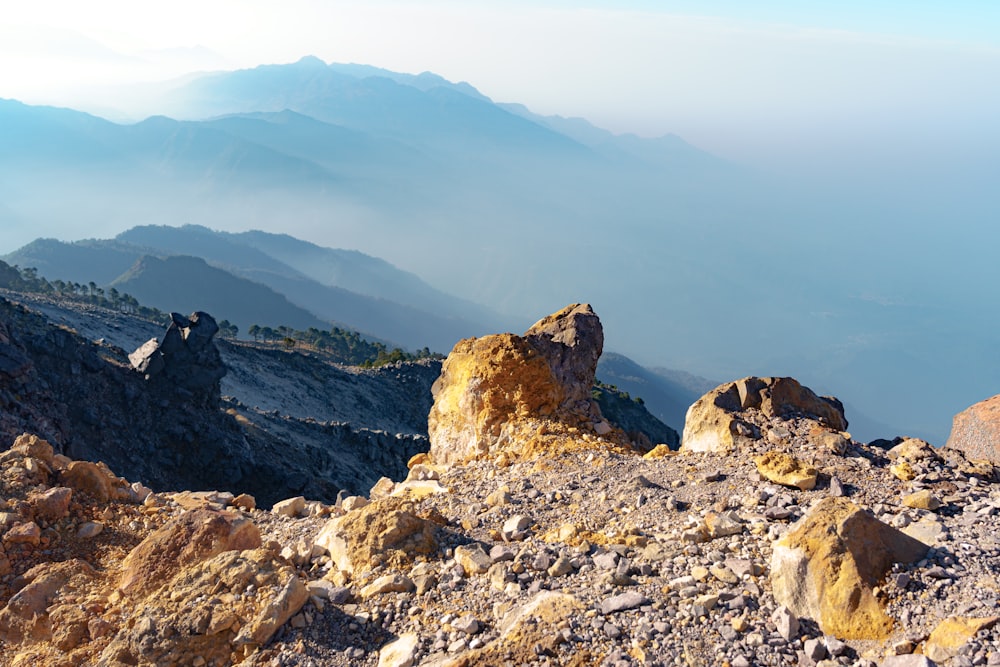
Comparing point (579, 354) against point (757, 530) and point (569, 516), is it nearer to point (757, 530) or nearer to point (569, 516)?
point (569, 516)

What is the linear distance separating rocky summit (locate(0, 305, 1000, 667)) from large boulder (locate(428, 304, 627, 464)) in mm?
1481

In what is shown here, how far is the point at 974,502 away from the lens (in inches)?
375

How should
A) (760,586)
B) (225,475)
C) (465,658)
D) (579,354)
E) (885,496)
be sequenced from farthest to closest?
(225,475)
(579,354)
(885,496)
(760,586)
(465,658)

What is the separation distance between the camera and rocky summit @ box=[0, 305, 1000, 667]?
7379mm

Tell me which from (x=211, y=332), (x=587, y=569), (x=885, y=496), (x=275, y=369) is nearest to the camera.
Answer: (x=587, y=569)

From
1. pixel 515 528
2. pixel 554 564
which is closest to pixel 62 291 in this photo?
pixel 515 528

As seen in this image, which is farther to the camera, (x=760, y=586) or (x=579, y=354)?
(x=579, y=354)

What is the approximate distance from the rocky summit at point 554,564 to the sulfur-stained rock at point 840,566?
0.07 feet

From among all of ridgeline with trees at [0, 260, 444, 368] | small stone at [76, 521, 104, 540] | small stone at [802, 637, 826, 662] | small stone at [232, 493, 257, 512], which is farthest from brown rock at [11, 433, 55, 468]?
ridgeline with trees at [0, 260, 444, 368]

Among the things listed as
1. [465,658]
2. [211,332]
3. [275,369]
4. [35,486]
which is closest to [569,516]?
[465,658]

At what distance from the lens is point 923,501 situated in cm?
959

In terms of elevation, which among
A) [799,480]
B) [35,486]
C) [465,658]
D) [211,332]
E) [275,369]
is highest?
[799,480]

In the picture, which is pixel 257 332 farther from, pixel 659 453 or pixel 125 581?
pixel 125 581

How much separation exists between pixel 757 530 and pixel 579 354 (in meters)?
10.7
